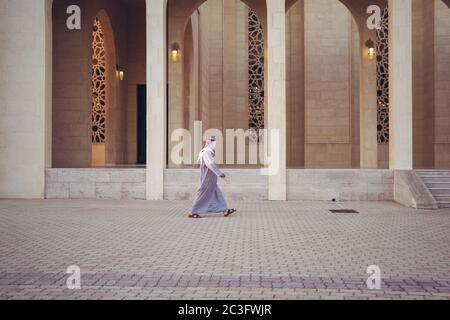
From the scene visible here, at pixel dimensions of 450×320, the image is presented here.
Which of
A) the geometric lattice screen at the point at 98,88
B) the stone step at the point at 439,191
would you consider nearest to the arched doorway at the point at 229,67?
the geometric lattice screen at the point at 98,88

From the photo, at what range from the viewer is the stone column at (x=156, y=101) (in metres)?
16.0

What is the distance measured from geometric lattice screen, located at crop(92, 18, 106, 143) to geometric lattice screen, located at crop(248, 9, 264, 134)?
7086 mm

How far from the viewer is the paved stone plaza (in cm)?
546

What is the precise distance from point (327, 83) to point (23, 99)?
→ 13422 mm

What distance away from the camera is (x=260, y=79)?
88.7 ft

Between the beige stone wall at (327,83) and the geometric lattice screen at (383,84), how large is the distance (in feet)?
6.60

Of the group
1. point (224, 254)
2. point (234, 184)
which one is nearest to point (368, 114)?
point (234, 184)

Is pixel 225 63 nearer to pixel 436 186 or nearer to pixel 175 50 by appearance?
pixel 175 50

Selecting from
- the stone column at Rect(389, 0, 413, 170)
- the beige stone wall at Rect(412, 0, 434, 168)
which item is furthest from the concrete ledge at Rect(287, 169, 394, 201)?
the beige stone wall at Rect(412, 0, 434, 168)

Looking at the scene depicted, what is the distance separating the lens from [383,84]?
996 inches

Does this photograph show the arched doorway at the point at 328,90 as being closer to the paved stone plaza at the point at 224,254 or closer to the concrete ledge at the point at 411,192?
the concrete ledge at the point at 411,192

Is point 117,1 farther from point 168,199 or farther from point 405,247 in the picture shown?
point 405,247

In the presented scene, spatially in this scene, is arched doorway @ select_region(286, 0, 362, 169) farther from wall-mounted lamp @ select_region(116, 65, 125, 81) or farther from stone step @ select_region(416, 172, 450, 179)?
wall-mounted lamp @ select_region(116, 65, 125, 81)
